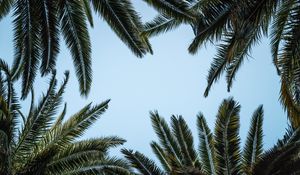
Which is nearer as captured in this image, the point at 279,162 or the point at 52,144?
the point at 279,162

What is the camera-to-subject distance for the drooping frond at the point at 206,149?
14071 millimetres

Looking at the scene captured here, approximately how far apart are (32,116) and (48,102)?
0.55m

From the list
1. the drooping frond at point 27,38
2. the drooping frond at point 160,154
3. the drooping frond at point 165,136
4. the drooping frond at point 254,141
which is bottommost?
the drooping frond at point 160,154

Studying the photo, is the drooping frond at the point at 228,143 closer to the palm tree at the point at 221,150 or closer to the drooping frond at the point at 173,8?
the palm tree at the point at 221,150

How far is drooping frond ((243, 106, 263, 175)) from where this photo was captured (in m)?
14.1

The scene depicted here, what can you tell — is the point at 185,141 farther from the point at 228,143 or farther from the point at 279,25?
the point at 279,25

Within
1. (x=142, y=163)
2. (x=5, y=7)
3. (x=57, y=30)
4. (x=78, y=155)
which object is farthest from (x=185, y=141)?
(x=5, y=7)

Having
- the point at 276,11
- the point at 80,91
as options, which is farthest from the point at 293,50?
the point at 80,91

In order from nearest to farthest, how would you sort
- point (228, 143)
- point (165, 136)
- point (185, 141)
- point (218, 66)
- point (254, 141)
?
point (218, 66)
point (228, 143)
point (254, 141)
point (185, 141)
point (165, 136)

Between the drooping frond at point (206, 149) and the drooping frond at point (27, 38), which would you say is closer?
the drooping frond at point (27, 38)

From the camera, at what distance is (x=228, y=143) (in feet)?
41.0

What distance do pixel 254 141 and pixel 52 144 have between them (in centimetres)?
586

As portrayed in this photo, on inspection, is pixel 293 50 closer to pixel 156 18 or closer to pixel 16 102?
pixel 156 18

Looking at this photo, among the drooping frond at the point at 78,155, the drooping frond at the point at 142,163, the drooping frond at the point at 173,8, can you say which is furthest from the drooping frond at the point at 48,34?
the drooping frond at the point at 142,163
